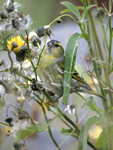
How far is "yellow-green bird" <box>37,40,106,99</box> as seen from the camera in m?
0.90

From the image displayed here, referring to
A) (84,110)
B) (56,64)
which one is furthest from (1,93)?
(56,64)

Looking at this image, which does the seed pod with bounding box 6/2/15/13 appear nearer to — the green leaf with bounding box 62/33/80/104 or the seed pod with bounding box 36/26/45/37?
the seed pod with bounding box 36/26/45/37

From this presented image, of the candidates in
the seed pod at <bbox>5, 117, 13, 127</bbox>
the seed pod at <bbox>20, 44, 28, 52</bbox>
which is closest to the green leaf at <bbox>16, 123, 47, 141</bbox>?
the seed pod at <bbox>5, 117, 13, 127</bbox>

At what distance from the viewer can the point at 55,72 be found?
972 mm

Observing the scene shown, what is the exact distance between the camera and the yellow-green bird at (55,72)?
0.90 meters

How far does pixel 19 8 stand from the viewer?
58 centimetres

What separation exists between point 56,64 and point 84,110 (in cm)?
30

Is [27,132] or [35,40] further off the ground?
[35,40]

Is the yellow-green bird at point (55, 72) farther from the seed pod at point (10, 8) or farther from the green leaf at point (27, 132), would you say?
the seed pod at point (10, 8)

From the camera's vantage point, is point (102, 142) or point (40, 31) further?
point (102, 142)

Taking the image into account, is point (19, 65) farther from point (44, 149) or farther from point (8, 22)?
point (44, 149)

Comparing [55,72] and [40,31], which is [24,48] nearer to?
[40,31]

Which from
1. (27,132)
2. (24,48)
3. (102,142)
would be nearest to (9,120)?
(27,132)

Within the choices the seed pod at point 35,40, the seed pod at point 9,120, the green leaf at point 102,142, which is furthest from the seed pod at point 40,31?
the green leaf at point 102,142
